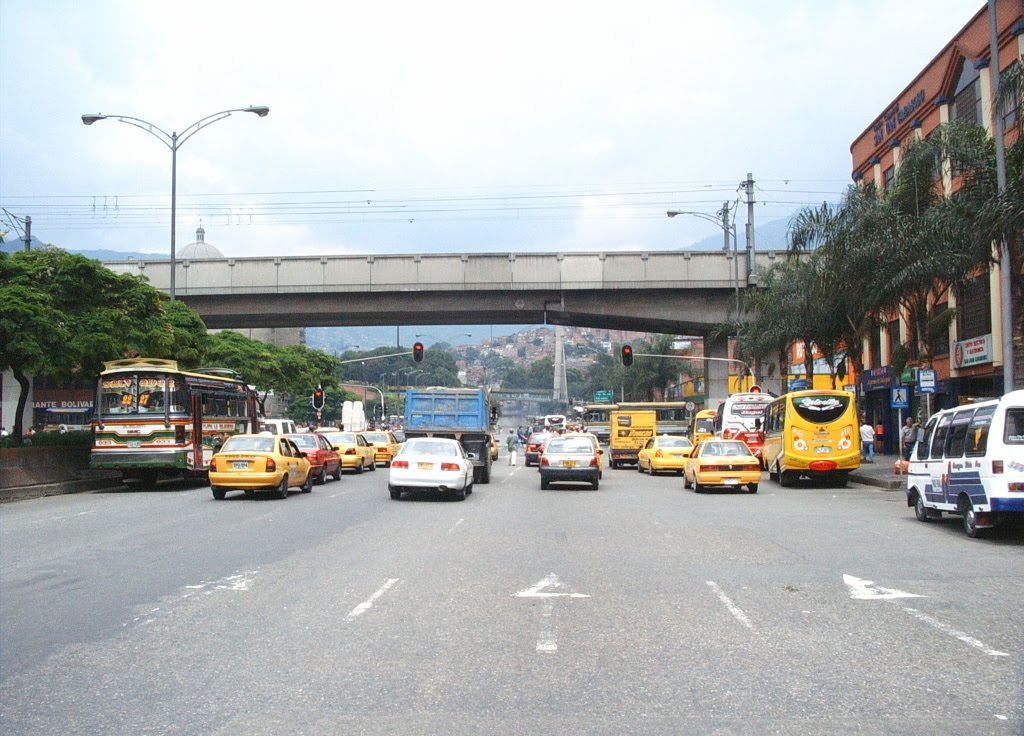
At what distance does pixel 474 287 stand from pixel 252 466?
79.1 ft

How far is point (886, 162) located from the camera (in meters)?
44.2

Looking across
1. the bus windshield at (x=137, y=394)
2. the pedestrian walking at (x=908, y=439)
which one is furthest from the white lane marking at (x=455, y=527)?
the bus windshield at (x=137, y=394)

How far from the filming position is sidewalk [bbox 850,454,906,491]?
95.3ft

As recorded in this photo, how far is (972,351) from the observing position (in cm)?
3553

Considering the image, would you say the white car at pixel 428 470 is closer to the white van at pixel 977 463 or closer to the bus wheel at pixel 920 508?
the bus wheel at pixel 920 508

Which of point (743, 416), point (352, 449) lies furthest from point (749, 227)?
point (352, 449)

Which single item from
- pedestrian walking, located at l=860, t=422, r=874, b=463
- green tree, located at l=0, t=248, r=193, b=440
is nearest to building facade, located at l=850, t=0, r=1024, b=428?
pedestrian walking, located at l=860, t=422, r=874, b=463

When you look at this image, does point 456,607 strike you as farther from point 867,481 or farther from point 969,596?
point 867,481

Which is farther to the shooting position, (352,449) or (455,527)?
(352,449)

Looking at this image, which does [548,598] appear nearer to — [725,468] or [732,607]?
[732,607]

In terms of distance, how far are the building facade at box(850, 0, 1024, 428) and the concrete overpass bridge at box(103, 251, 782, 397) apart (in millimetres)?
7538

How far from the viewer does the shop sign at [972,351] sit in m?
34.2

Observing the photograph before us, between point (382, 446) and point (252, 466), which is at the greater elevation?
point (252, 466)

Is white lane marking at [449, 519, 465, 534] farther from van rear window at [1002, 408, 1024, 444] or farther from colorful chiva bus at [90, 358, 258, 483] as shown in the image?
colorful chiva bus at [90, 358, 258, 483]
